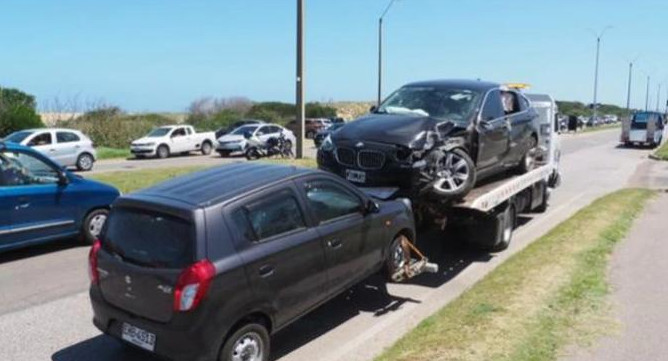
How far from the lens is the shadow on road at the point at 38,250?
Answer: 9602 mm

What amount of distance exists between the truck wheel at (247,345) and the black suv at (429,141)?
3.36m

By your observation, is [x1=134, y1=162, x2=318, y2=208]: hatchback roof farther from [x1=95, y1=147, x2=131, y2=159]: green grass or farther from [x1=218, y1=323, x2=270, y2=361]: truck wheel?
[x1=95, y1=147, x2=131, y2=159]: green grass

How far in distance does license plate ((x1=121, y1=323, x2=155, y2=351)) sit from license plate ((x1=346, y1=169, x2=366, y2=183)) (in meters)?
3.92

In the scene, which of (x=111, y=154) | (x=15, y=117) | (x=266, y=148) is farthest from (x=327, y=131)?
(x=15, y=117)

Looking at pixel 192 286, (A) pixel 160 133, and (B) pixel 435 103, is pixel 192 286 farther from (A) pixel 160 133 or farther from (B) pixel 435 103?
(A) pixel 160 133

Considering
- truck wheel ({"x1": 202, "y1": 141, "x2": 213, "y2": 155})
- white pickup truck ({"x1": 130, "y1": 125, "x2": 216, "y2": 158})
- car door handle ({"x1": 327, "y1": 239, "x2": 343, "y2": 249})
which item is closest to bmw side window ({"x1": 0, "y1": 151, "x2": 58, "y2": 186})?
car door handle ({"x1": 327, "y1": 239, "x2": 343, "y2": 249})

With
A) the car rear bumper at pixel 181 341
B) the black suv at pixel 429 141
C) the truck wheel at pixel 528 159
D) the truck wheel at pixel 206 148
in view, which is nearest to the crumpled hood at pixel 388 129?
the black suv at pixel 429 141

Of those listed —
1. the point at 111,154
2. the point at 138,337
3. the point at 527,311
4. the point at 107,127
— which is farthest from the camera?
the point at 107,127

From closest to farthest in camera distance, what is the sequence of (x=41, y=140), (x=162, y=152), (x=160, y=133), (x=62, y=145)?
(x=41, y=140)
(x=62, y=145)
(x=162, y=152)
(x=160, y=133)

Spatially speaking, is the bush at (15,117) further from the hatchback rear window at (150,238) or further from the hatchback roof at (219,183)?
the hatchback rear window at (150,238)

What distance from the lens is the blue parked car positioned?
29.6 ft

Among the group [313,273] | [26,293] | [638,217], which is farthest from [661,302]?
[26,293]

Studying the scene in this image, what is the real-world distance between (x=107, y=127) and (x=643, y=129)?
113ft

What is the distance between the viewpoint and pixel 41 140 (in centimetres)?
2559
